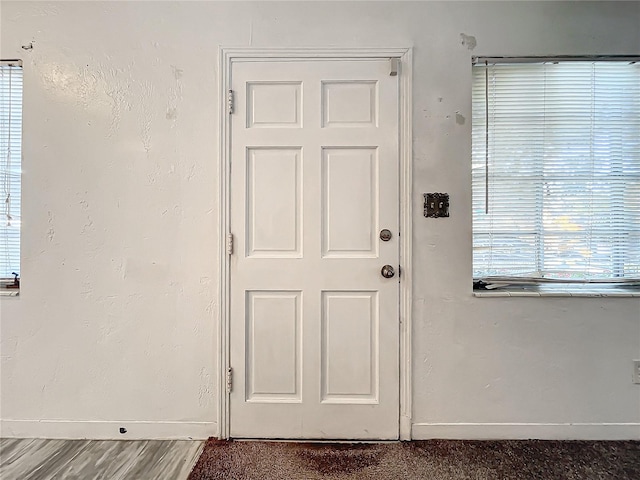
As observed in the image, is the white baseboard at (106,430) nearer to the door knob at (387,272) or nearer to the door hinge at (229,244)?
the door hinge at (229,244)

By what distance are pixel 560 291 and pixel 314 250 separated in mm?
1274

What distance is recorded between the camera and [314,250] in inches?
69.9

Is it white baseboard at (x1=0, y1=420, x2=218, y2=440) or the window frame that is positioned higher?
the window frame

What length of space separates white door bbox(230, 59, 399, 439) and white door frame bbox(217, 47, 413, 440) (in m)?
0.03

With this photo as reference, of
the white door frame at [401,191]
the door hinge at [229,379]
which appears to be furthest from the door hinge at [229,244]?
the door hinge at [229,379]

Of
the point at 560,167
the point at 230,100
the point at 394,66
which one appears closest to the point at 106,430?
the point at 230,100

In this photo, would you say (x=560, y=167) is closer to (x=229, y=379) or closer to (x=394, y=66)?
(x=394, y=66)

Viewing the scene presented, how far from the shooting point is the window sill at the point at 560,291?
1767mm

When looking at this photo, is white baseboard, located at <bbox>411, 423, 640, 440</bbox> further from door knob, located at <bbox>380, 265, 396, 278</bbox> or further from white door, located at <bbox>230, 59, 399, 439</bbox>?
door knob, located at <bbox>380, 265, 396, 278</bbox>

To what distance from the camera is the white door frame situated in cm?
176

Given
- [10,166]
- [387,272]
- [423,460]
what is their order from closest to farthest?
[423,460], [387,272], [10,166]

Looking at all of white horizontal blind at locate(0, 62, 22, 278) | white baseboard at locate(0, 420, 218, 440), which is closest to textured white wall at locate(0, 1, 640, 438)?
white baseboard at locate(0, 420, 218, 440)

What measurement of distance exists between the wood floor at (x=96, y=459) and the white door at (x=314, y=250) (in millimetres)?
297

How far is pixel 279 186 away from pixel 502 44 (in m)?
1.33
